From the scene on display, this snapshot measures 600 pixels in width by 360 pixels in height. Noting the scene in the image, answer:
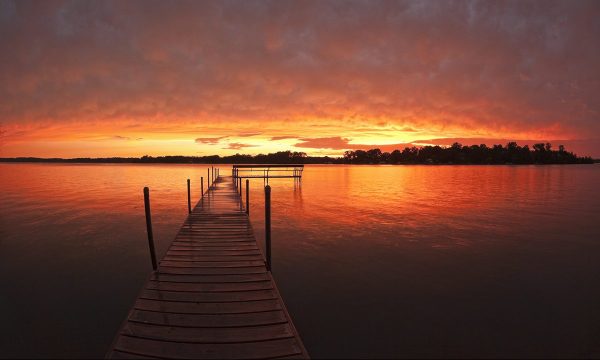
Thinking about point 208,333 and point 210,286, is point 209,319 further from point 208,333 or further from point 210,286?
point 210,286

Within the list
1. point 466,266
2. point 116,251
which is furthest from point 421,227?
point 116,251

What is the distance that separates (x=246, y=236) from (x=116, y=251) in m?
5.57

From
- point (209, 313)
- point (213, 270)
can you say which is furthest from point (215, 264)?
point (209, 313)

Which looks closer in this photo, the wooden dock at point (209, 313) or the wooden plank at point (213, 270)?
the wooden dock at point (209, 313)

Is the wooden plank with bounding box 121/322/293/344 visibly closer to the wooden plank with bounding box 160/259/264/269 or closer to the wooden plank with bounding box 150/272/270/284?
the wooden plank with bounding box 150/272/270/284

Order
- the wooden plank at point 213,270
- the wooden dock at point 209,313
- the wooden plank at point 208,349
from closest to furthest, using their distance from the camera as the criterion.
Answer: the wooden plank at point 208,349, the wooden dock at point 209,313, the wooden plank at point 213,270

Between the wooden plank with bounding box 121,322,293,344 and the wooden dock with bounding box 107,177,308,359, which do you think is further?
the wooden plank with bounding box 121,322,293,344

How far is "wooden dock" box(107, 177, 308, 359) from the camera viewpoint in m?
4.56

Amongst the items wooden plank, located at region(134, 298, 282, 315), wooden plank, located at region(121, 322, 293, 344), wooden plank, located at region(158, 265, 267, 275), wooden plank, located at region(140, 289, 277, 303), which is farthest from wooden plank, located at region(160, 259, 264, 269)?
wooden plank, located at region(121, 322, 293, 344)

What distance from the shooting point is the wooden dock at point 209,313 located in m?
4.56

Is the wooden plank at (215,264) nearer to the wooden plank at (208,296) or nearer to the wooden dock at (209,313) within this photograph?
the wooden dock at (209,313)

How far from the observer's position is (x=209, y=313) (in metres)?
5.58

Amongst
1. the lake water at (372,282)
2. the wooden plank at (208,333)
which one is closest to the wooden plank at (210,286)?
the lake water at (372,282)

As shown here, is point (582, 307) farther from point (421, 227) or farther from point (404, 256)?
point (421, 227)
